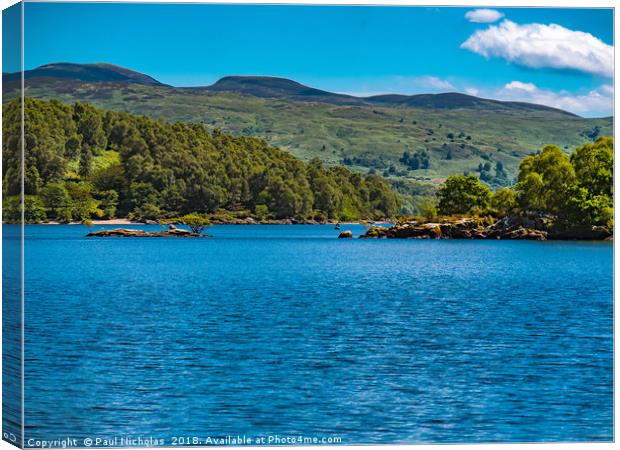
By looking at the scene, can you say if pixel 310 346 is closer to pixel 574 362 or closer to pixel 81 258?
pixel 574 362

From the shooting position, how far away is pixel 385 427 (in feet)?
44.2

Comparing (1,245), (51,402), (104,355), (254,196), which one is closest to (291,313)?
(104,355)

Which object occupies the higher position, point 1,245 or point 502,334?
point 1,245

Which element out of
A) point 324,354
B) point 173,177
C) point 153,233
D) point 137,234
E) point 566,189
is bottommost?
point 137,234

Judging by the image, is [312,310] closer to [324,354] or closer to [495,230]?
[324,354]

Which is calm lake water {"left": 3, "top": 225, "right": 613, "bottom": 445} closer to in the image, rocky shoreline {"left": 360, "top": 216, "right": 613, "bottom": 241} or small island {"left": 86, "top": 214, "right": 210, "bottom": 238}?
rocky shoreline {"left": 360, "top": 216, "right": 613, "bottom": 241}

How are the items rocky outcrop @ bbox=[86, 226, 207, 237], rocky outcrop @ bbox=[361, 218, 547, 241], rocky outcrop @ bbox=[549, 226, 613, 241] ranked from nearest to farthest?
rocky outcrop @ bbox=[549, 226, 613, 241] → rocky outcrop @ bbox=[361, 218, 547, 241] → rocky outcrop @ bbox=[86, 226, 207, 237]

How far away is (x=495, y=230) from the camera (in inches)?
3054

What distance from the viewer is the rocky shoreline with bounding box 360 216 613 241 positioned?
234 ft

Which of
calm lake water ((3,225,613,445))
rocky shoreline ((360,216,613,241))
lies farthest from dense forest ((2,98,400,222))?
calm lake water ((3,225,613,445))

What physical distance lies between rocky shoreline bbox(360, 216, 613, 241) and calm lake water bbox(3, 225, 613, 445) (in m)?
25.4

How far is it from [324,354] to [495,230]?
58.4 meters

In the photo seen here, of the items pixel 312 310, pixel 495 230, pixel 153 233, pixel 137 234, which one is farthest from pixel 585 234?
pixel 312 310

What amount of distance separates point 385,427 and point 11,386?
4.54 meters
